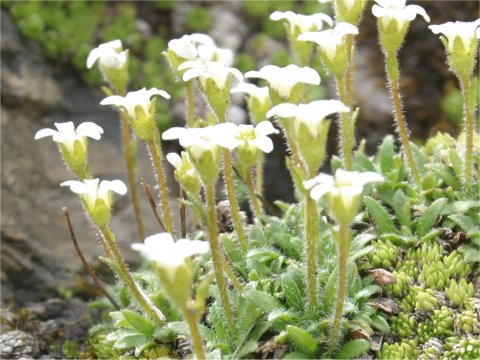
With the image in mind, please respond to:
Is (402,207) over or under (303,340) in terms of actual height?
over

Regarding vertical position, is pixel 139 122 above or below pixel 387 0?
below

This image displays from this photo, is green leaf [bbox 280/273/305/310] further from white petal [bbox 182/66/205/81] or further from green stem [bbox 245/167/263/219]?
white petal [bbox 182/66/205/81]

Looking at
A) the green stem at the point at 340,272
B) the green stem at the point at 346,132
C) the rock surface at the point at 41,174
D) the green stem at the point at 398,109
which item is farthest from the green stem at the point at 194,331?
the rock surface at the point at 41,174

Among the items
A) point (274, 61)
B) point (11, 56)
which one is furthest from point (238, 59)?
point (11, 56)

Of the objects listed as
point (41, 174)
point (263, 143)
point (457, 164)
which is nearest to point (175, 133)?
point (263, 143)

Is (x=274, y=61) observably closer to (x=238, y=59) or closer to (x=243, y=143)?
(x=238, y=59)

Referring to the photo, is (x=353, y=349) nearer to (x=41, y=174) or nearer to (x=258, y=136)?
(x=258, y=136)
